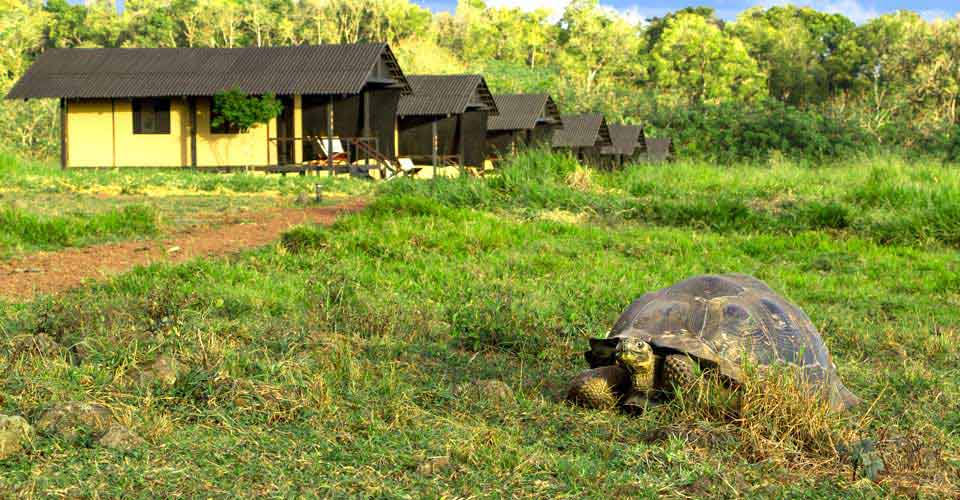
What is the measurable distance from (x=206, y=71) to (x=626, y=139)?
69.3ft

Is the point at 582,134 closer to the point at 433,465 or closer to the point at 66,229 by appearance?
the point at 66,229

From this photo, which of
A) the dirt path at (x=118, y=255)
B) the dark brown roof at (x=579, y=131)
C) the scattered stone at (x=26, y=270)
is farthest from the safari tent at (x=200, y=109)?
the scattered stone at (x=26, y=270)

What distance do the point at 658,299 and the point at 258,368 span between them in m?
1.74

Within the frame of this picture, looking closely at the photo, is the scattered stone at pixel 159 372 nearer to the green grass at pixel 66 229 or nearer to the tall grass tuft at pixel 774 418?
the tall grass tuft at pixel 774 418

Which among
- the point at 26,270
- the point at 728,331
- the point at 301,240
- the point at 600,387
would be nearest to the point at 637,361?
the point at 600,387

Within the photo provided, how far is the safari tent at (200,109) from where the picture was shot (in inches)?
971

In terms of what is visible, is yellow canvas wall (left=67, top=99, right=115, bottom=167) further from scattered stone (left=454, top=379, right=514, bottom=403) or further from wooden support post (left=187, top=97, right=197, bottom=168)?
scattered stone (left=454, top=379, right=514, bottom=403)

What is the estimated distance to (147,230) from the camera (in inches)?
380

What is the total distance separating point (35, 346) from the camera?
15.6 ft

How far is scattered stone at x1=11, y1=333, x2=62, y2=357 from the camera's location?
4704 mm

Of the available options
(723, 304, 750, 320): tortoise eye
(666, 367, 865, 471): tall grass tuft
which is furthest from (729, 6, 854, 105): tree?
(666, 367, 865, 471): tall grass tuft

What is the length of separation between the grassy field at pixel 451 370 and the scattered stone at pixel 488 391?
0.04 ft

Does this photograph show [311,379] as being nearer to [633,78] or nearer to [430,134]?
[430,134]

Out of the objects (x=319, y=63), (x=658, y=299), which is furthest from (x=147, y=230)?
(x=319, y=63)
